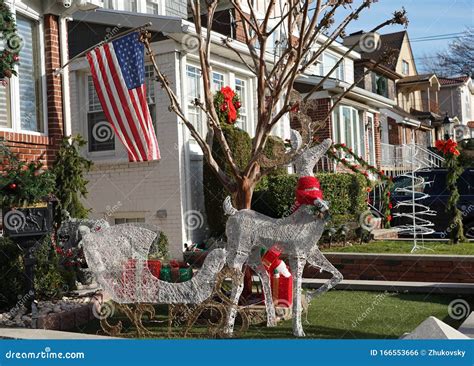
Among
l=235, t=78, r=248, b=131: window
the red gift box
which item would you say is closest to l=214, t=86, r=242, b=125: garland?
l=235, t=78, r=248, b=131: window

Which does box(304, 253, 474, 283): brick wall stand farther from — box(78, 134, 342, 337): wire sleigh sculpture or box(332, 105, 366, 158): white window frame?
box(332, 105, 366, 158): white window frame

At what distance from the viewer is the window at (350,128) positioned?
71.2 ft

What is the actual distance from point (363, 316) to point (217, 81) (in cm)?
872

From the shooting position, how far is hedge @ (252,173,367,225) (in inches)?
513

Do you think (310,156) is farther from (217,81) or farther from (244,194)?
(217,81)

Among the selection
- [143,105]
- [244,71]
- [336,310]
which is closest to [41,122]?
[143,105]

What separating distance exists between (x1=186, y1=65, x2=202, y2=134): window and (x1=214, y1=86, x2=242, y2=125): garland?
654 mm

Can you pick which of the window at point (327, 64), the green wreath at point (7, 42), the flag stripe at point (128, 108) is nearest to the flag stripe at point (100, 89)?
the flag stripe at point (128, 108)

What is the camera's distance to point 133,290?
6.39 m

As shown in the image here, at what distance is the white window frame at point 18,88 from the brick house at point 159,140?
11.6 ft

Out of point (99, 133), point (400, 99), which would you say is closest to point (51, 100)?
point (99, 133)

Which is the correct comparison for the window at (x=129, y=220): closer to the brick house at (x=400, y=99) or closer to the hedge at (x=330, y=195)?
the hedge at (x=330, y=195)

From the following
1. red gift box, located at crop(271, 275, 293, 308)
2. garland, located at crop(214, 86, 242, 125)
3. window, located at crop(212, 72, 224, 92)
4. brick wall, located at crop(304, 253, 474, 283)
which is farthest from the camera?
window, located at crop(212, 72, 224, 92)

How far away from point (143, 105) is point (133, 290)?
515 cm
